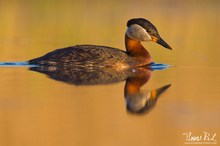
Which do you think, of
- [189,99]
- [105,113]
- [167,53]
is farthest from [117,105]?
[167,53]

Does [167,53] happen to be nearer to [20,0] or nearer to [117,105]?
[117,105]

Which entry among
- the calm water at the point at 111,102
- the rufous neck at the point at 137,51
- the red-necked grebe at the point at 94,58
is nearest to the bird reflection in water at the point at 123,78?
the calm water at the point at 111,102

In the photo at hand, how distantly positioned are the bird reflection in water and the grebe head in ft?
2.91

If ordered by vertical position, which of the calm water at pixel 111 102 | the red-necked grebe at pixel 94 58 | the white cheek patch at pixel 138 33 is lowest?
the calm water at pixel 111 102

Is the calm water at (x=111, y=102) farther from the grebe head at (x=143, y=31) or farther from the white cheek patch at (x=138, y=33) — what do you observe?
the white cheek patch at (x=138, y=33)

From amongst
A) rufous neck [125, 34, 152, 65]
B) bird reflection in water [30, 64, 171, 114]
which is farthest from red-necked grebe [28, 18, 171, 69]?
bird reflection in water [30, 64, 171, 114]

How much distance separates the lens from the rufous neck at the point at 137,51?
51.5 feet

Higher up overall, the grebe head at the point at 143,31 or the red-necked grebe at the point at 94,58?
the grebe head at the point at 143,31

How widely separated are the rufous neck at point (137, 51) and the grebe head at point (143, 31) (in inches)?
5.0

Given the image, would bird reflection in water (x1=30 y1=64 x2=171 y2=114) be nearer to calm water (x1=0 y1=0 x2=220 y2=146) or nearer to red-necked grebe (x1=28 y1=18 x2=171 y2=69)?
Answer: calm water (x1=0 y1=0 x2=220 y2=146)

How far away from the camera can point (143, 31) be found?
16109 mm

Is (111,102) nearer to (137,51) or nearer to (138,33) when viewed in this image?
(137,51)

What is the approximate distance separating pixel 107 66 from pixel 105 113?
191 inches

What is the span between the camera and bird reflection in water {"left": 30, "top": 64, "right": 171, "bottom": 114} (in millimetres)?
11180
